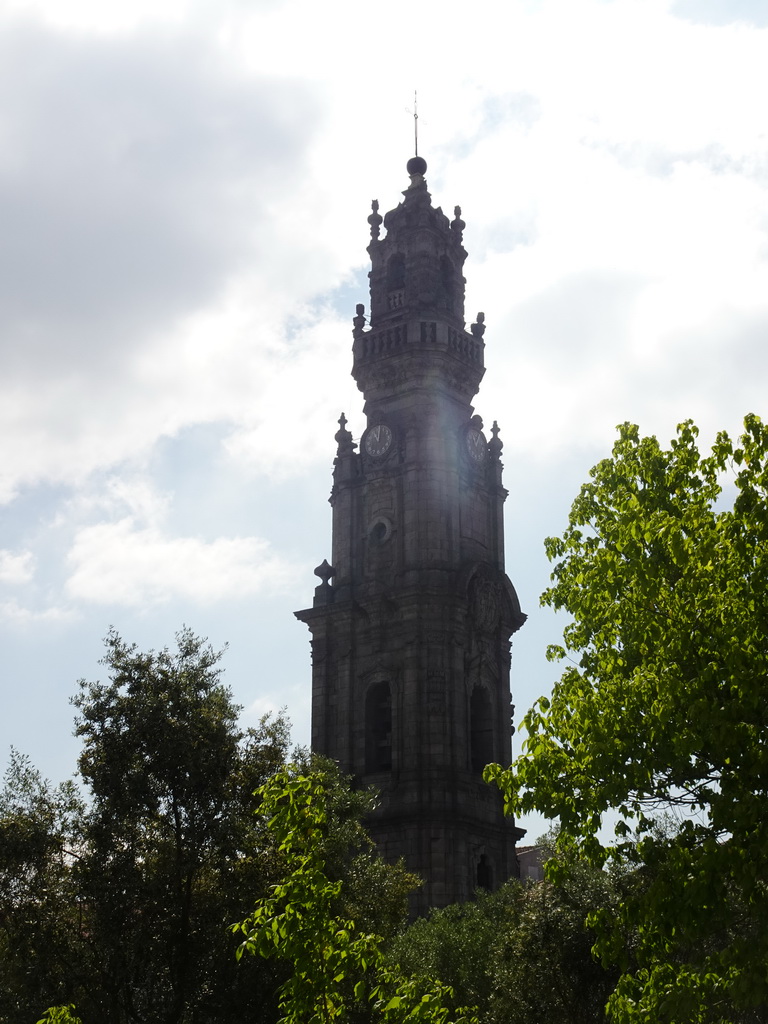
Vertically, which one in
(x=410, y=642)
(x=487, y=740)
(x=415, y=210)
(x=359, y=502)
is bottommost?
(x=487, y=740)

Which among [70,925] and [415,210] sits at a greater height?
[415,210]

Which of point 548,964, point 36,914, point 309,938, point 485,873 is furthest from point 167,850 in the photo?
point 485,873

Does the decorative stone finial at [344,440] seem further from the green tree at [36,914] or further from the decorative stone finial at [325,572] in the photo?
the green tree at [36,914]

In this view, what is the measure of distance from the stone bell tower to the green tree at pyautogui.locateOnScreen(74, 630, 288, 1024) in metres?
22.9

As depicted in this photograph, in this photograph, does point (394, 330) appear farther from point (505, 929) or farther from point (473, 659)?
point (505, 929)

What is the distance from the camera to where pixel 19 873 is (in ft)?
87.2

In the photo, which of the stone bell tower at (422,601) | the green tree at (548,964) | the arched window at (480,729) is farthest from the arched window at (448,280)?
the green tree at (548,964)

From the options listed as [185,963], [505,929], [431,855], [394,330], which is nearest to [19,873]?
[185,963]

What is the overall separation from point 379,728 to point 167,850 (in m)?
27.7

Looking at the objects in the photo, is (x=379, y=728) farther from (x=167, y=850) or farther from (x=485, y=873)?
(x=167, y=850)

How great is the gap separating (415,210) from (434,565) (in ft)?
61.8

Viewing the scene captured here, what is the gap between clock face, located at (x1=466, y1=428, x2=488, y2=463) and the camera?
5841cm

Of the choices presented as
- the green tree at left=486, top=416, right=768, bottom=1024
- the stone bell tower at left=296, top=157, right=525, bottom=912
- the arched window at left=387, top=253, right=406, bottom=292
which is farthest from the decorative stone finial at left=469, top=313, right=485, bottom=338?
the green tree at left=486, top=416, right=768, bottom=1024

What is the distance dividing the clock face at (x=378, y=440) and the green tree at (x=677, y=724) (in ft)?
132
